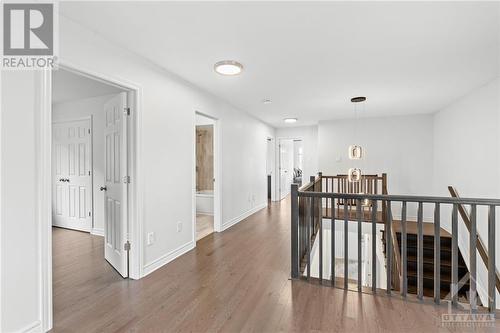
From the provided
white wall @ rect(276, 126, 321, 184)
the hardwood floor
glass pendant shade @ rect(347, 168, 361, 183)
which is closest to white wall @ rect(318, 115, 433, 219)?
white wall @ rect(276, 126, 321, 184)

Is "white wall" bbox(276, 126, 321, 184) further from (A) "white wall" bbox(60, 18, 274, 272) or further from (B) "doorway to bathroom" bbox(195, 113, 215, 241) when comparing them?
(A) "white wall" bbox(60, 18, 274, 272)

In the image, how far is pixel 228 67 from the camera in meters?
2.68

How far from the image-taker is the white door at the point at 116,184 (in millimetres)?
2590

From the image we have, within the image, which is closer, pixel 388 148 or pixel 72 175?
pixel 72 175

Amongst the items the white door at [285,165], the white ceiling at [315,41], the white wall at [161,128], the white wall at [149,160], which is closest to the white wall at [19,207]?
the white wall at [149,160]

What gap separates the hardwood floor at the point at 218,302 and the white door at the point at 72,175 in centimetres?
138

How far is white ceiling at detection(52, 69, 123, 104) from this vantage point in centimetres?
307

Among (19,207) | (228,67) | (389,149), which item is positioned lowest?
(19,207)

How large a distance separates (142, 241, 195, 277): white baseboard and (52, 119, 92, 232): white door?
2.16 m

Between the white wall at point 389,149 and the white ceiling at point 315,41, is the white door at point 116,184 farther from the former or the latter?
the white wall at point 389,149

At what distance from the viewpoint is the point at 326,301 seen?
2.15m

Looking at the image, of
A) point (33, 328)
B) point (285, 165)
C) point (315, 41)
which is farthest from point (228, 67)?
point (285, 165)

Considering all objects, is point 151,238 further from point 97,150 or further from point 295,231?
point 97,150

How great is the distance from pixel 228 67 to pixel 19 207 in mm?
2129
